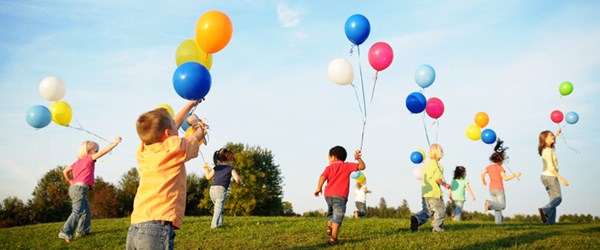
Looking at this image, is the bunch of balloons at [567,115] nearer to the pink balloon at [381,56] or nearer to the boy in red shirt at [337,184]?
the pink balloon at [381,56]

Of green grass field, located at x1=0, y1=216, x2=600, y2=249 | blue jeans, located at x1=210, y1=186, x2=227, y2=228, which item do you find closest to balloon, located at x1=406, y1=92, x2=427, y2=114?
green grass field, located at x1=0, y1=216, x2=600, y2=249

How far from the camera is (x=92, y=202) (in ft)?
119

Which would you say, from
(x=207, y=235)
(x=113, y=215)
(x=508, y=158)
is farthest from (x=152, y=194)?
(x=113, y=215)

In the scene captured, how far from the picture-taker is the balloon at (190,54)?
30.0 ft

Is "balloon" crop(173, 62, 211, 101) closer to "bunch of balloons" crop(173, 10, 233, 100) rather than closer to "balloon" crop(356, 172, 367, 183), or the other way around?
"bunch of balloons" crop(173, 10, 233, 100)

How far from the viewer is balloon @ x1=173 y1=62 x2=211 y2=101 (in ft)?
22.0

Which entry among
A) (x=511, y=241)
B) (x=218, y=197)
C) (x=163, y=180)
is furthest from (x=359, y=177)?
(x=163, y=180)

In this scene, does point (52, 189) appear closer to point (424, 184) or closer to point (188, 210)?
point (188, 210)

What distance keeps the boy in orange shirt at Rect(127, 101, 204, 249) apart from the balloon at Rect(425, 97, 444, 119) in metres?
11.2

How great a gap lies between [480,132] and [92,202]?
31145 mm

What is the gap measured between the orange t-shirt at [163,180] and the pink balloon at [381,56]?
314 inches

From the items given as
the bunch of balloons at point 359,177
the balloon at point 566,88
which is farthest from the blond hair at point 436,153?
the bunch of balloons at point 359,177

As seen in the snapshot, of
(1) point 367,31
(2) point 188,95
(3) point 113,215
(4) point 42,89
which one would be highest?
(1) point 367,31

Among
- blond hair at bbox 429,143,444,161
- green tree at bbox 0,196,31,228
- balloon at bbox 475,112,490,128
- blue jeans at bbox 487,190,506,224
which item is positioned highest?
balloon at bbox 475,112,490,128
